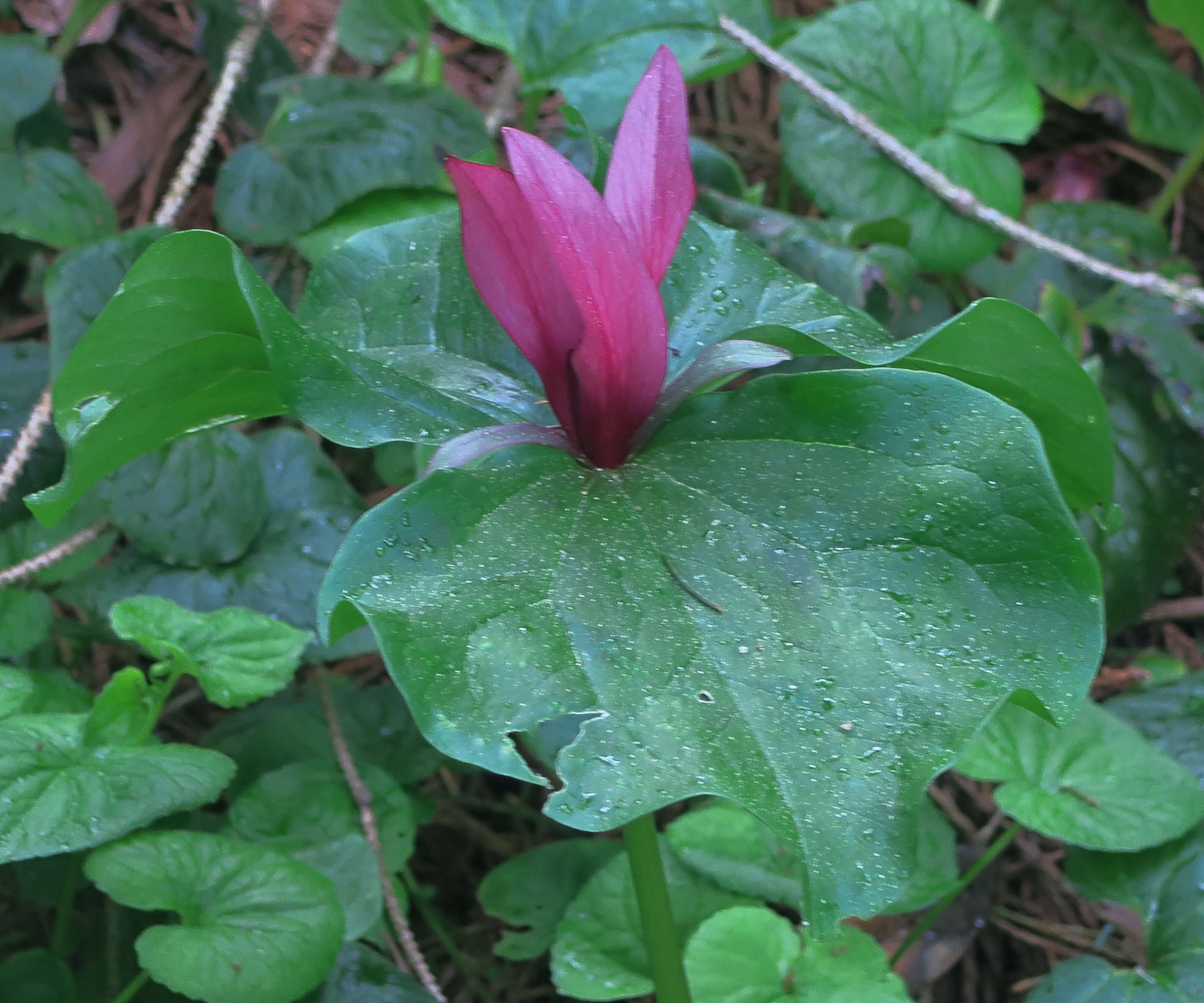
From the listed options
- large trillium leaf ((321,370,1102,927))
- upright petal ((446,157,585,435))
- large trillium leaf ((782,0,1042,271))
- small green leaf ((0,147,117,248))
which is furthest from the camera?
Result: large trillium leaf ((782,0,1042,271))

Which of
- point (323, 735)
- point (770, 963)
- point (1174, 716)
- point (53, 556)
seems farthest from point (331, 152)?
point (1174, 716)

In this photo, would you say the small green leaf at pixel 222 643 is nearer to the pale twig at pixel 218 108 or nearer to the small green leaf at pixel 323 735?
the small green leaf at pixel 323 735

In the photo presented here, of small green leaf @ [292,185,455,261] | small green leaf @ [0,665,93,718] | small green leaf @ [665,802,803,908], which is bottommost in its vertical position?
small green leaf @ [665,802,803,908]

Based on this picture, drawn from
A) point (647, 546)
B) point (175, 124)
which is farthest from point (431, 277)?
point (175, 124)

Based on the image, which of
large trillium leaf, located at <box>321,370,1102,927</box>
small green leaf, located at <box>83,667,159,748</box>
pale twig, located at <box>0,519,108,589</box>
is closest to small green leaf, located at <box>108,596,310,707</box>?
small green leaf, located at <box>83,667,159,748</box>

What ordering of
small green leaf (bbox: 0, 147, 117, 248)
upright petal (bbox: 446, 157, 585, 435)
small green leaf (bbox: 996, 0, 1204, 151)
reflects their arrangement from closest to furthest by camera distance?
upright petal (bbox: 446, 157, 585, 435)
small green leaf (bbox: 0, 147, 117, 248)
small green leaf (bbox: 996, 0, 1204, 151)

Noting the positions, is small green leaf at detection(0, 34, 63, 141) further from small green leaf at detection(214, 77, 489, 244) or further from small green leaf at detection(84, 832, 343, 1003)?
small green leaf at detection(84, 832, 343, 1003)
